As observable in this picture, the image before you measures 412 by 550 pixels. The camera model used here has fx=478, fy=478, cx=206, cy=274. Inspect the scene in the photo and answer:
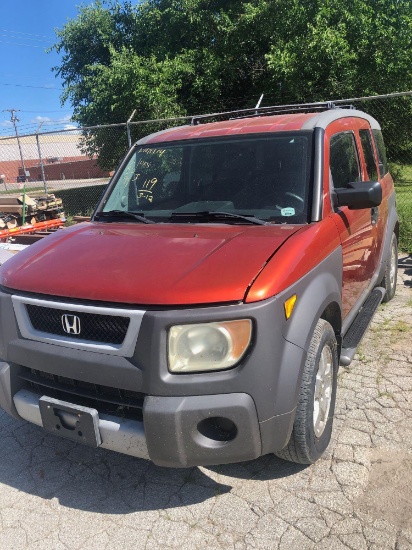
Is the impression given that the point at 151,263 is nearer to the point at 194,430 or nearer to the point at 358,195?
the point at 194,430

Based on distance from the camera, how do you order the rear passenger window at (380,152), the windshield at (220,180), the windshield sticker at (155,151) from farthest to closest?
the rear passenger window at (380,152)
the windshield sticker at (155,151)
the windshield at (220,180)

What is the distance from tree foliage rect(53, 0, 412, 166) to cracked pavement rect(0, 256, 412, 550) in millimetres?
11076

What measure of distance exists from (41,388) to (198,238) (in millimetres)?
1184

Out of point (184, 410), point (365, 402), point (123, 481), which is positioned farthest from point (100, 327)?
point (365, 402)

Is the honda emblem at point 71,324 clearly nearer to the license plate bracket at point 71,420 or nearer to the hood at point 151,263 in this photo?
the hood at point 151,263

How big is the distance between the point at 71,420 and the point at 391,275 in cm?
419

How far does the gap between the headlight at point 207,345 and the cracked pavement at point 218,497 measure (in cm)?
89

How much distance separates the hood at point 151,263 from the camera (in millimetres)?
2168

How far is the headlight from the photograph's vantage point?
83.6 inches

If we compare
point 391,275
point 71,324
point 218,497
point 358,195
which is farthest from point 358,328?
point 71,324

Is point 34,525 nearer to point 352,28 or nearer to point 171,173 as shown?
point 171,173

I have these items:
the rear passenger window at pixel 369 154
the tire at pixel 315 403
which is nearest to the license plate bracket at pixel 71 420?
the tire at pixel 315 403

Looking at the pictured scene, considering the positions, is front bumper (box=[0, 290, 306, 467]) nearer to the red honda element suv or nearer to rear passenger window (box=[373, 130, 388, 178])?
the red honda element suv

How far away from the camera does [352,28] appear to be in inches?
497
